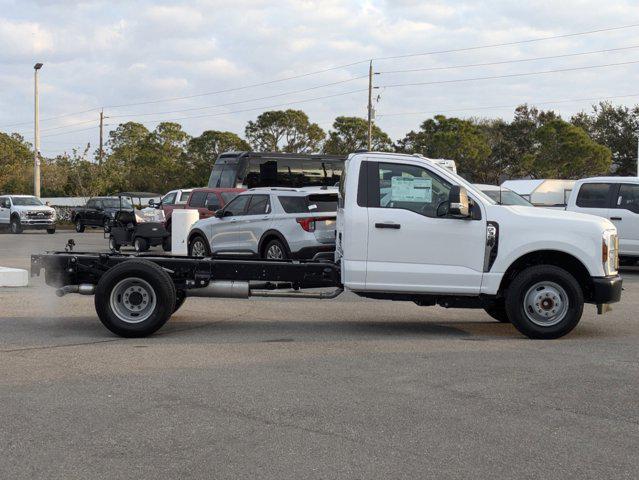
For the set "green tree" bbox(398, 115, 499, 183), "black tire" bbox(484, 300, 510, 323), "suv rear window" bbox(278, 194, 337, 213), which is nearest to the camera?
"black tire" bbox(484, 300, 510, 323)

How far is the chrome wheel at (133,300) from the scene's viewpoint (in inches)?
383

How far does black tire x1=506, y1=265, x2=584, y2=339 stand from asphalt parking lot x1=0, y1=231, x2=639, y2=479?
23 centimetres

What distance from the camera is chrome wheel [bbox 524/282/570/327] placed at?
9.66 meters

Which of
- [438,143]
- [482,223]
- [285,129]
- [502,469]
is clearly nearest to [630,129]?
[438,143]

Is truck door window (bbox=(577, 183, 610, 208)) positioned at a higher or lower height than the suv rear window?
higher

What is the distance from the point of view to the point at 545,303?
9695 millimetres

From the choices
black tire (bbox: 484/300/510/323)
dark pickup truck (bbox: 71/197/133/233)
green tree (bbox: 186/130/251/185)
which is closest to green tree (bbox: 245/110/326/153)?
green tree (bbox: 186/130/251/185)

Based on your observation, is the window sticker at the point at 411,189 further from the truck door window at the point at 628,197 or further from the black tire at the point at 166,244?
the black tire at the point at 166,244

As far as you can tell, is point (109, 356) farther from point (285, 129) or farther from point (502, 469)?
point (285, 129)

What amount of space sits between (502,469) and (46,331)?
6.64 m

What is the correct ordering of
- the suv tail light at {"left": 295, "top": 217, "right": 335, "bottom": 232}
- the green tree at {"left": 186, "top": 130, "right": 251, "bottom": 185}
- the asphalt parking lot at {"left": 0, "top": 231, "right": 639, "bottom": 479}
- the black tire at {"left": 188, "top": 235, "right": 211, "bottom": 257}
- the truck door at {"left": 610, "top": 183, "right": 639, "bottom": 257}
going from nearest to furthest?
1. the asphalt parking lot at {"left": 0, "top": 231, "right": 639, "bottom": 479}
2. the suv tail light at {"left": 295, "top": 217, "right": 335, "bottom": 232}
3. the truck door at {"left": 610, "top": 183, "right": 639, "bottom": 257}
4. the black tire at {"left": 188, "top": 235, "right": 211, "bottom": 257}
5. the green tree at {"left": 186, "top": 130, "right": 251, "bottom": 185}

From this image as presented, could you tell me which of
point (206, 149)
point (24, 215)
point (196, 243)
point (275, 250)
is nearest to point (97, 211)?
point (24, 215)

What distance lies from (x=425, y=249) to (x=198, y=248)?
A: 10.4 m

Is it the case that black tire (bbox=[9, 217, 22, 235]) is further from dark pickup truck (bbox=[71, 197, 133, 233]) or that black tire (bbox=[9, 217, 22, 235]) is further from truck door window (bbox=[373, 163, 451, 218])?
truck door window (bbox=[373, 163, 451, 218])
